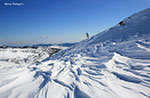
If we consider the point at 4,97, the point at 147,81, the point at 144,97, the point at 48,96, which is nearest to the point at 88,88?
the point at 48,96

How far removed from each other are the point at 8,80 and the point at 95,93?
3.68m

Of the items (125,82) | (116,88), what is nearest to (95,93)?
(116,88)

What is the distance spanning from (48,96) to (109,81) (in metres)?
2.08

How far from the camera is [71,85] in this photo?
10.3ft

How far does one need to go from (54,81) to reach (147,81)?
10.6 feet

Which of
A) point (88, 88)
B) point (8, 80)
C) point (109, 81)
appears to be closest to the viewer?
point (88, 88)

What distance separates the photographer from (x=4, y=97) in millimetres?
2775

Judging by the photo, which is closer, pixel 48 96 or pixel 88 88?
pixel 48 96

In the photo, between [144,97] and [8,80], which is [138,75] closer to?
[144,97]

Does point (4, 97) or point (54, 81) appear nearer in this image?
point (4, 97)

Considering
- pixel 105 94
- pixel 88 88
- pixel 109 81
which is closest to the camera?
pixel 105 94

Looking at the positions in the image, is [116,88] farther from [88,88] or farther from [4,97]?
[4,97]

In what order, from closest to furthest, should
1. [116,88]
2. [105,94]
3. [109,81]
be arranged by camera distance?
[105,94]
[116,88]
[109,81]

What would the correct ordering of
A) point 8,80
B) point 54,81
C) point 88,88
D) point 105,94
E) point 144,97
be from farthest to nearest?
point 8,80, point 54,81, point 88,88, point 105,94, point 144,97
